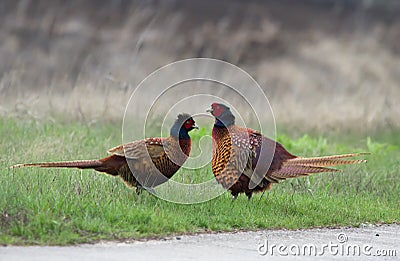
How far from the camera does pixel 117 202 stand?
23.9 ft

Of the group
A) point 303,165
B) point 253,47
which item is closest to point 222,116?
point 303,165

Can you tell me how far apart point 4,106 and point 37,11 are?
10375mm

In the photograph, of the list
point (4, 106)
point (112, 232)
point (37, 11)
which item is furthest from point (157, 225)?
point (37, 11)

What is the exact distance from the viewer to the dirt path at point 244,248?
18.8 feet

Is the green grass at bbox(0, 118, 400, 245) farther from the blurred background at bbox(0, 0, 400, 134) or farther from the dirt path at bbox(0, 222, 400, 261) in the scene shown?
the blurred background at bbox(0, 0, 400, 134)

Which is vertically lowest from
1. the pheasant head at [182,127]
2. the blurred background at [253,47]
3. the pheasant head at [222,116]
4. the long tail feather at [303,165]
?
the long tail feather at [303,165]

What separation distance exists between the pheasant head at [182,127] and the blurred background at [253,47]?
18.5ft

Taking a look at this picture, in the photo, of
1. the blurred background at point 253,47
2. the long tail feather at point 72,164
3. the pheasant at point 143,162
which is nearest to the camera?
the long tail feather at point 72,164

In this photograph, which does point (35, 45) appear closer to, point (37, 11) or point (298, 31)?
point (37, 11)

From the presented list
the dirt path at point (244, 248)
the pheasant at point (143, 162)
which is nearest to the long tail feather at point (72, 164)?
the pheasant at point (143, 162)

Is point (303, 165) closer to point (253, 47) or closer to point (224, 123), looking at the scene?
point (224, 123)

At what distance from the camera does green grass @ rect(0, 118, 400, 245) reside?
20.9 ft

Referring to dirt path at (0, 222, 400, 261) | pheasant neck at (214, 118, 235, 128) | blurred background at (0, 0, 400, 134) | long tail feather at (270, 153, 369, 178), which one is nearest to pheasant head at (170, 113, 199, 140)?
pheasant neck at (214, 118, 235, 128)

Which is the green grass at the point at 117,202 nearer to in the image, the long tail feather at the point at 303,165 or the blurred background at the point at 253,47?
the long tail feather at the point at 303,165
